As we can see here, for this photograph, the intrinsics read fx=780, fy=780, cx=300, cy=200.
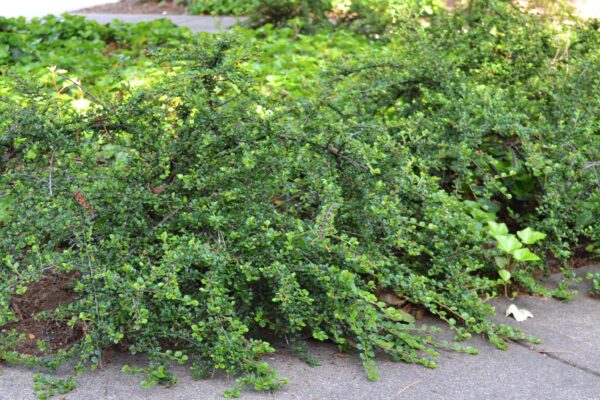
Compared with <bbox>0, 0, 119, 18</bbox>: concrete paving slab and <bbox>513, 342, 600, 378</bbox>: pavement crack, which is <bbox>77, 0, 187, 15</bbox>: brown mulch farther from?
<bbox>513, 342, 600, 378</bbox>: pavement crack

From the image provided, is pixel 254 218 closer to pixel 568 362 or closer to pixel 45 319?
pixel 45 319

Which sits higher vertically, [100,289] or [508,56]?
[508,56]

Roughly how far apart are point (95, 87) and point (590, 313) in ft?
12.3

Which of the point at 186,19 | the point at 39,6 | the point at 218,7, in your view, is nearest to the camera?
the point at 218,7

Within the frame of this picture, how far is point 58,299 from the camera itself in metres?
3.33

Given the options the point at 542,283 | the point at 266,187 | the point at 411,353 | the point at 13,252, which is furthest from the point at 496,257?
the point at 13,252

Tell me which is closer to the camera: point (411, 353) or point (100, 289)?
point (100, 289)

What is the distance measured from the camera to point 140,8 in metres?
13.3

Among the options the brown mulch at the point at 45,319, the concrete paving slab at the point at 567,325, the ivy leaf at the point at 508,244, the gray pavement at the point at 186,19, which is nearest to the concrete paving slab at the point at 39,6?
the gray pavement at the point at 186,19

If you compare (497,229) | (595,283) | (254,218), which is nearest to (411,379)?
(254,218)

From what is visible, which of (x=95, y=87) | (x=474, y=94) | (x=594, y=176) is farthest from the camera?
(x=95, y=87)

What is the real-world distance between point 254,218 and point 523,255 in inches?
51.8

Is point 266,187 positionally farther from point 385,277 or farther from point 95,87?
point 95,87

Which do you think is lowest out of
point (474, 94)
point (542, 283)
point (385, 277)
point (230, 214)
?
point (542, 283)
